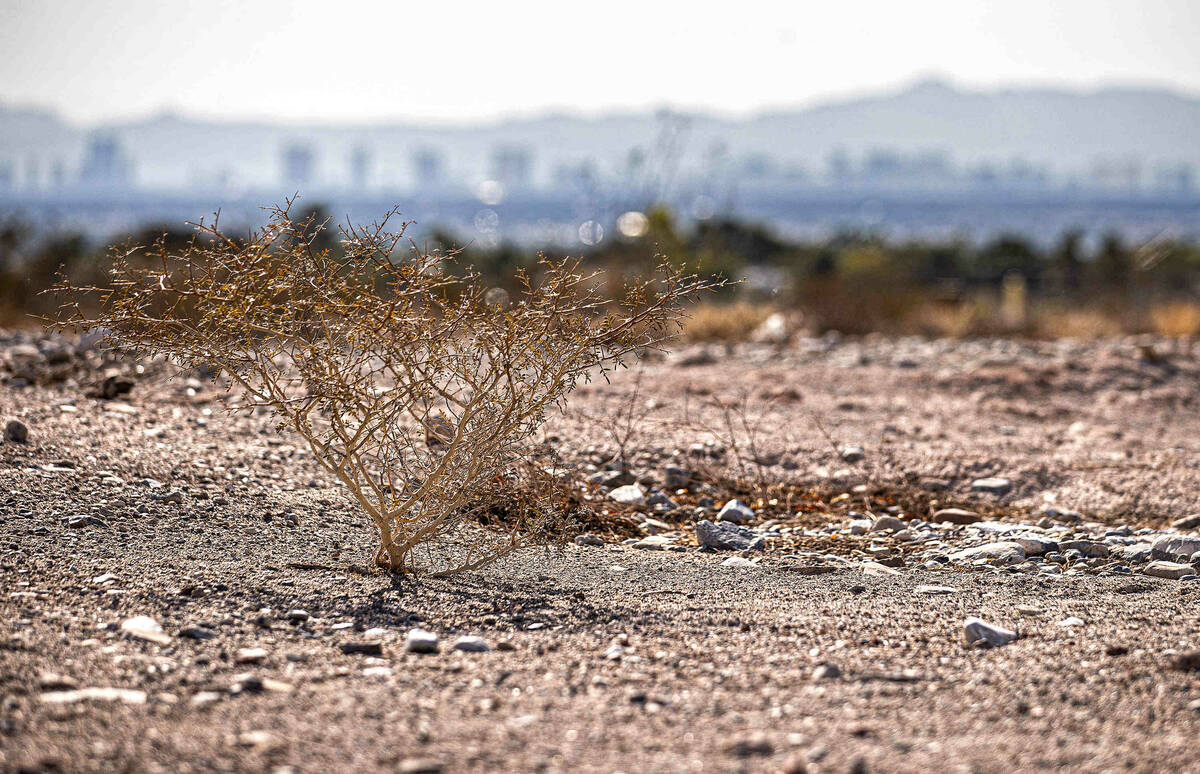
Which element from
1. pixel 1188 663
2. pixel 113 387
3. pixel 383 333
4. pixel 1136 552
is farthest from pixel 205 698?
pixel 113 387

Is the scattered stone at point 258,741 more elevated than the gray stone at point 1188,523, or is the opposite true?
the scattered stone at point 258,741

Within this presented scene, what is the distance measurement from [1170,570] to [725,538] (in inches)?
64.0

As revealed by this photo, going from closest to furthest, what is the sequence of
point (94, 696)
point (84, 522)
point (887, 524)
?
point (94, 696) → point (84, 522) → point (887, 524)

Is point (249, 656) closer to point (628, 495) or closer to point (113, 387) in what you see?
point (628, 495)

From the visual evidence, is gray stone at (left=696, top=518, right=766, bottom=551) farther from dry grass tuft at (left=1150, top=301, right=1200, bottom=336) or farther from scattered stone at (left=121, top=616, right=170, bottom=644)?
dry grass tuft at (left=1150, top=301, right=1200, bottom=336)

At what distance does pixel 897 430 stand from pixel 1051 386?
234 centimetres

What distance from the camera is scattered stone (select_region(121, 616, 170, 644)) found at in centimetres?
307

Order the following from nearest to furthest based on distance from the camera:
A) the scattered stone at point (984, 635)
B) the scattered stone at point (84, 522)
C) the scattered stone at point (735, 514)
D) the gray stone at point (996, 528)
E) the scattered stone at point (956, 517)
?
1. the scattered stone at point (984, 635)
2. the scattered stone at point (84, 522)
3. the gray stone at point (996, 528)
4. the scattered stone at point (735, 514)
5. the scattered stone at point (956, 517)

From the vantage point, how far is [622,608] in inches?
140

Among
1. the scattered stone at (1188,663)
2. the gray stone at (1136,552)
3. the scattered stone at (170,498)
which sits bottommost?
the gray stone at (1136,552)

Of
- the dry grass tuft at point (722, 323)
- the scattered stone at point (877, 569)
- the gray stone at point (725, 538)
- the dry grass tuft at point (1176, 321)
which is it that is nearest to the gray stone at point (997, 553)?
the scattered stone at point (877, 569)

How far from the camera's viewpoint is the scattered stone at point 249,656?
2.96 m

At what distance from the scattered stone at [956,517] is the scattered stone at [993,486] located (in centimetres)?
49

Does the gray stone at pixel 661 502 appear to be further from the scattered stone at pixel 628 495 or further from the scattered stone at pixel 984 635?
the scattered stone at pixel 984 635
